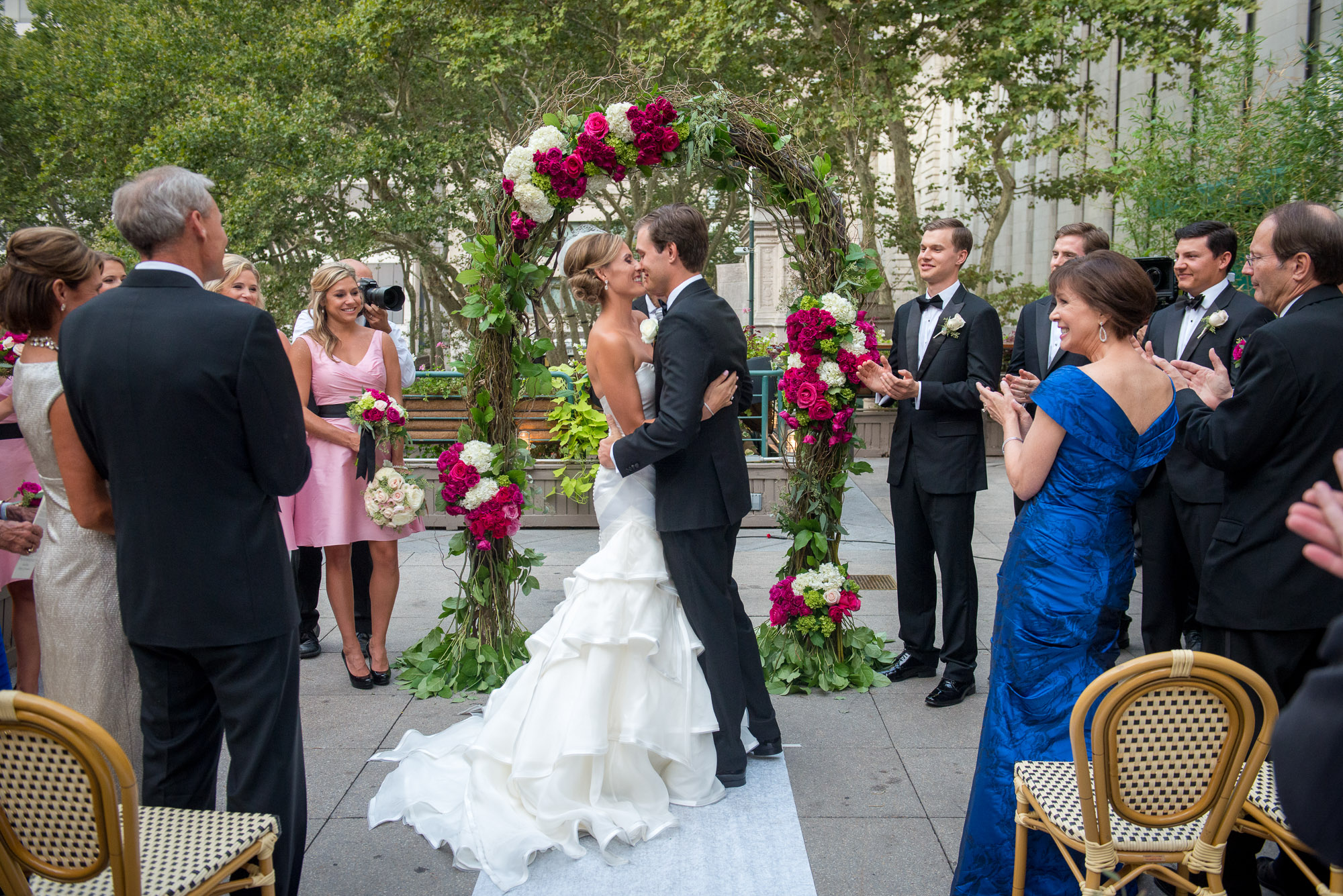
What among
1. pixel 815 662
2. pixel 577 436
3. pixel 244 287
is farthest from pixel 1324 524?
pixel 577 436

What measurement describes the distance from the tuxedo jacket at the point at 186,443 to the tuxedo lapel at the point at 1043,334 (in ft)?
12.6

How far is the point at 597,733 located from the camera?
11.0 feet

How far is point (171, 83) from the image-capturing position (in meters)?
15.1

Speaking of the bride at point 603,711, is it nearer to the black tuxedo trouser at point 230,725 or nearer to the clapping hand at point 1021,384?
the black tuxedo trouser at point 230,725

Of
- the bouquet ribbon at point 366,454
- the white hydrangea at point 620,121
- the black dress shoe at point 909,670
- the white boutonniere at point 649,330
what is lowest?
the black dress shoe at point 909,670

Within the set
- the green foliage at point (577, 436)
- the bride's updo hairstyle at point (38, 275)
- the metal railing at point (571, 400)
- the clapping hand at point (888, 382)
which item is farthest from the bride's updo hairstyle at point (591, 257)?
the metal railing at point (571, 400)

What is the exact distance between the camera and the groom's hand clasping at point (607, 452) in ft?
11.7

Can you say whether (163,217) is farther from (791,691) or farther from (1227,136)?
(1227,136)

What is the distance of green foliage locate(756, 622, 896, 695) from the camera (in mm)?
4723

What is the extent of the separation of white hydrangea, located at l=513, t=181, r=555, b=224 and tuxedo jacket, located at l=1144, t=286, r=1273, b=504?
2.64 meters

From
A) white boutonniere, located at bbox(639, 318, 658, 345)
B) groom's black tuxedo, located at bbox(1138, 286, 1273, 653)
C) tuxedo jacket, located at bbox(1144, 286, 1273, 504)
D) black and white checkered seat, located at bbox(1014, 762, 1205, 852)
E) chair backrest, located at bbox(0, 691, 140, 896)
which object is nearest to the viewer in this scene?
chair backrest, located at bbox(0, 691, 140, 896)

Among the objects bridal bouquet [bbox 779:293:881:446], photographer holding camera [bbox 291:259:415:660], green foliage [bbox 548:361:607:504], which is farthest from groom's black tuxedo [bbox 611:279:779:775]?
green foliage [bbox 548:361:607:504]

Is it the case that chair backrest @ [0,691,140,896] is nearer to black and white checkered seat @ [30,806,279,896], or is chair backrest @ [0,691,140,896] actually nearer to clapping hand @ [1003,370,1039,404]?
black and white checkered seat @ [30,806,279,896]

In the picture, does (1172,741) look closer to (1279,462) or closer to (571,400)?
(1279,462)
